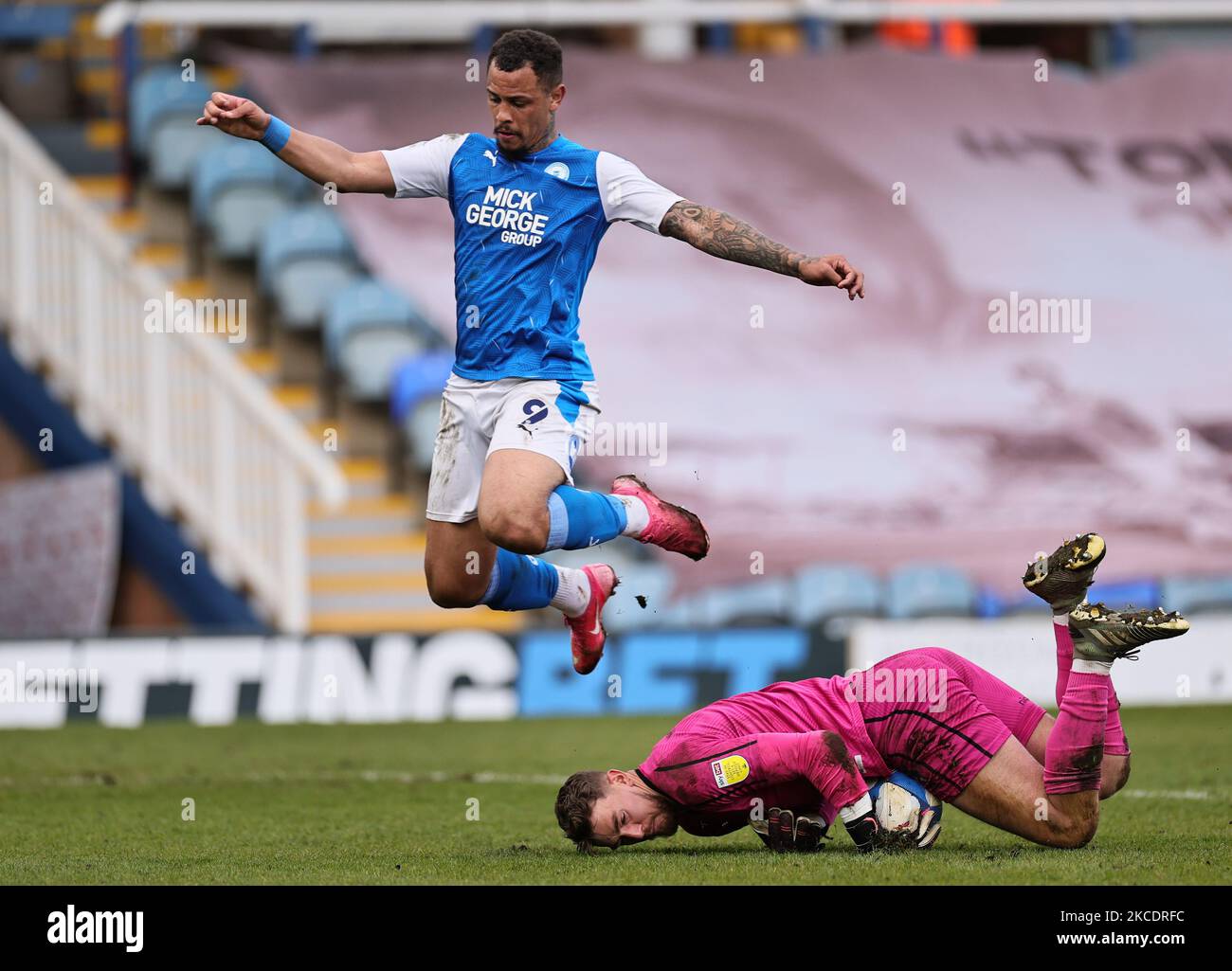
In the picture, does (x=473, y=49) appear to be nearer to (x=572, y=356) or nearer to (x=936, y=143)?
(x=936, y=143)

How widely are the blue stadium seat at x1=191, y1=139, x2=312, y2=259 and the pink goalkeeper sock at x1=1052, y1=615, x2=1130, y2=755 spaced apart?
42.6ft

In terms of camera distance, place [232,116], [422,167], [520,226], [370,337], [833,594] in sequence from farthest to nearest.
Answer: [370,337] < [833,594] < [422,167] < [520,226] < [232,116]

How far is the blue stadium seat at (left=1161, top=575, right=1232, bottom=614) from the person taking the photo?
53.9 feet

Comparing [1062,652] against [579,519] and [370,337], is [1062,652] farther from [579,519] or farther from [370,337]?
[370,337]

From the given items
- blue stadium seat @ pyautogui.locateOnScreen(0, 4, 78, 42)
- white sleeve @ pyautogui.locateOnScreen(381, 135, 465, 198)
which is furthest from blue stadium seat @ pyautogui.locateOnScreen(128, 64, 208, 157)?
white sleeve @ pyautogui.locateOnScreen(381, 135, 465, 198)

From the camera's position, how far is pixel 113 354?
16141 millimetres

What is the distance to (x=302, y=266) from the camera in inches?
720

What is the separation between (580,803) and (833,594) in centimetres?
1064

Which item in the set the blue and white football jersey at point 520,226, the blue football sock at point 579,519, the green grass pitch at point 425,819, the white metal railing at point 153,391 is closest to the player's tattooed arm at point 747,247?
the blue and white football jersey at point 520,226

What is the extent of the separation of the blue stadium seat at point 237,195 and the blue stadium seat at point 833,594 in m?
5.98

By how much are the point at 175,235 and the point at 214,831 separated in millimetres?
11942

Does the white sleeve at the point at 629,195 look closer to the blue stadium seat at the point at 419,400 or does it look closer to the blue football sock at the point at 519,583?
the blue football sock at the point at 519,583

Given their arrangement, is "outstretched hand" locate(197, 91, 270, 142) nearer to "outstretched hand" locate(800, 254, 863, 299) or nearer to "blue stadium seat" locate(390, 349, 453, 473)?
"outstretched hand" locate(800, 254, 863, 299)

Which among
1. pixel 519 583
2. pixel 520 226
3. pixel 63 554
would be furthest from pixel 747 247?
pixel 63 554
